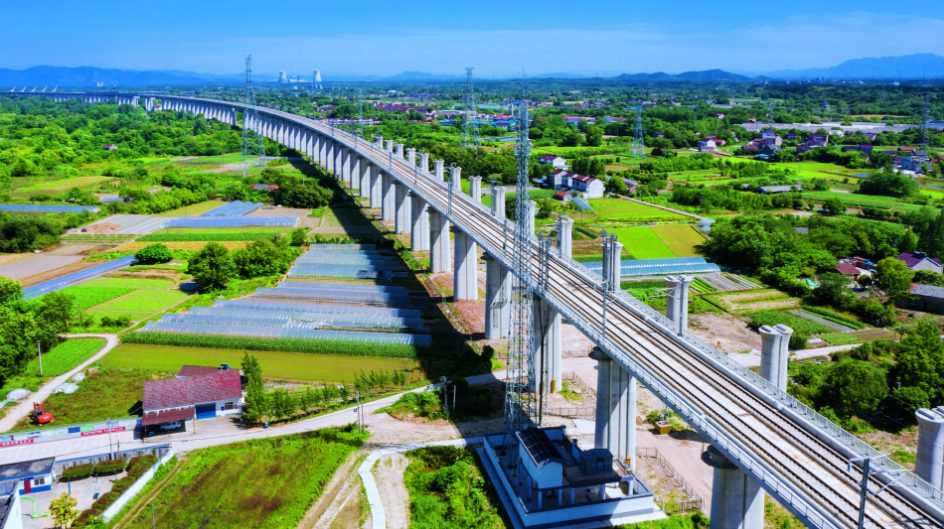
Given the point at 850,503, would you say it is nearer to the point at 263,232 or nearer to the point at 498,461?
the point at 498,461

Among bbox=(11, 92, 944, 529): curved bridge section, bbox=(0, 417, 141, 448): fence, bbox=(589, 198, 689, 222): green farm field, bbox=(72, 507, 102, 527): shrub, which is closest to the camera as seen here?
bbox=(11, 92, 944, 529): curved bridge section

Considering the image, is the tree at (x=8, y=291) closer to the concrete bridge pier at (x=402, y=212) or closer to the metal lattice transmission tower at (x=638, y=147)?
the concrete bridge pier at (x=402, y=212)

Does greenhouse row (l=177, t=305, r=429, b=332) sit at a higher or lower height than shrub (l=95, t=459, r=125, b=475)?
higher

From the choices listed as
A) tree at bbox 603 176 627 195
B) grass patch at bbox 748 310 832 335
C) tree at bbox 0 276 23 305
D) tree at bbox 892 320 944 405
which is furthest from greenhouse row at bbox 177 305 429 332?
tree at bbox 603 176 627 195

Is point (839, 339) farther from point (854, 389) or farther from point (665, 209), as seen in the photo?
point (665, 209)

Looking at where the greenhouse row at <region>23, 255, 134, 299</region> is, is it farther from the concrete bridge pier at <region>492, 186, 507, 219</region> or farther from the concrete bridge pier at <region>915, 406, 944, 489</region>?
the concrete bridge pier at <region>915, 406, 944, 489</region>

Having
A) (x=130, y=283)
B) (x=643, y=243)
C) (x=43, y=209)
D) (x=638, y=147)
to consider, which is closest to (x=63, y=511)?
(x=130, y=283)

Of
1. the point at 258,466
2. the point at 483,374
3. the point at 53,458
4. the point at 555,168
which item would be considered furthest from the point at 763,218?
the point at 53,458
